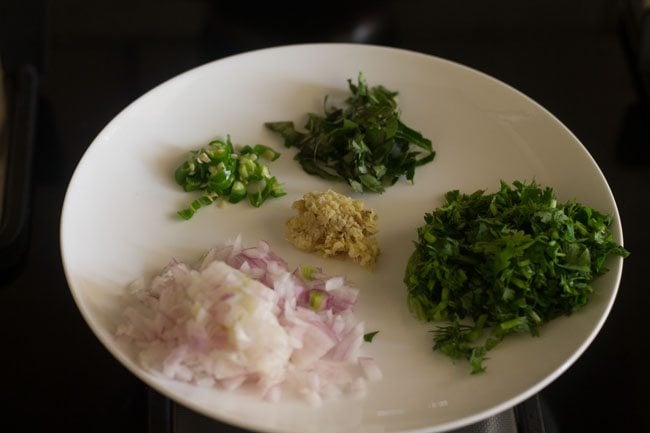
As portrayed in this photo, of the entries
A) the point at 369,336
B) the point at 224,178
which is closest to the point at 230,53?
the point at 224,178

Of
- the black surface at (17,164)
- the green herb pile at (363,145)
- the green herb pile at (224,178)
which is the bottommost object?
the black surface at (17,164)

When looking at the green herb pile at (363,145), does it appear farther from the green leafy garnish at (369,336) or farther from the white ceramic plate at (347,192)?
the green leafy garnish at (369,336)

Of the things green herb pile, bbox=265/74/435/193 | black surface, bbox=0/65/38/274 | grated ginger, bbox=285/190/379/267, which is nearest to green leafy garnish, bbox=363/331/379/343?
grated ginger, bbox=285/190/379/267

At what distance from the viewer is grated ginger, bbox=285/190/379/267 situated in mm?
1416

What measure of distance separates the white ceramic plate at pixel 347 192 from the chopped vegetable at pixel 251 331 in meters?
0.03

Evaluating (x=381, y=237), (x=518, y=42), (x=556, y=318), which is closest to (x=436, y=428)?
(x=556, y=318)

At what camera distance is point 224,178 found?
1.51 meters

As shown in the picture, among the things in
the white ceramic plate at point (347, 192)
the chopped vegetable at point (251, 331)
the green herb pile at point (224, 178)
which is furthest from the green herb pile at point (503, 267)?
the green herb pile at point (224, 178)

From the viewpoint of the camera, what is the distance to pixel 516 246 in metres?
1.26

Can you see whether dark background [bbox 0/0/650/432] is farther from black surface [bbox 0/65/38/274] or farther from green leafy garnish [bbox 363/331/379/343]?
green leafy garnish [bbox 363/331/379/343]

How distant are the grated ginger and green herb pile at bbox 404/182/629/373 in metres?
0.10

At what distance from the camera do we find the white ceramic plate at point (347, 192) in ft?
3.92

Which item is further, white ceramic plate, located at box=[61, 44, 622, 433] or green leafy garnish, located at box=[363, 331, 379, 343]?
green leafy garnish, located at box=[363, 331, 379, 343]

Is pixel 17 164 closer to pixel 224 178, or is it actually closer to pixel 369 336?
pixel 224 178
